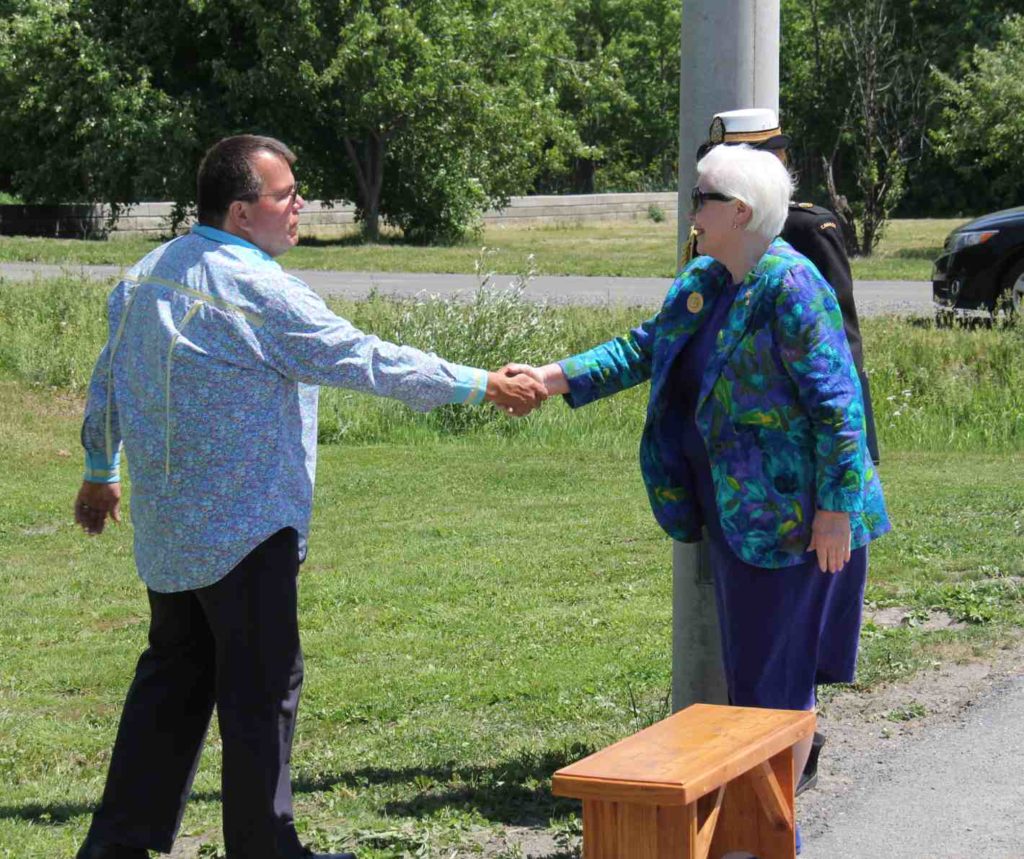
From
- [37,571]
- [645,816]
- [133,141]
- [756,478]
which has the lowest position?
[37,571]

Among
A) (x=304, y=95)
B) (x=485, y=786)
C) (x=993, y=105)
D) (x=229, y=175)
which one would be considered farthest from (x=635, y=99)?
(x=229, y=175)

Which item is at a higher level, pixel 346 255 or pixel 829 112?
pixel 829 112

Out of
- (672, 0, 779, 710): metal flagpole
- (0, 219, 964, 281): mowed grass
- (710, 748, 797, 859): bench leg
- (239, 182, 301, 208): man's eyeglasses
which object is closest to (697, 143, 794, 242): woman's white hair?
(672, 0, 779, 710): metal flagpole

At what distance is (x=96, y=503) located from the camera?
4.18 m

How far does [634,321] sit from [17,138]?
27.1 metres

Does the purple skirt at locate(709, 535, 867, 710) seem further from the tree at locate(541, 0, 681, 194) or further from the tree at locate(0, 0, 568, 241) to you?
→ the tree at locate(541, 0, 681, 194)

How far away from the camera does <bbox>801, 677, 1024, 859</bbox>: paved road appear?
4266 mm

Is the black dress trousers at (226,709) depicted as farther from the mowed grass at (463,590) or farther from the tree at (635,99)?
the tree at (635,99)

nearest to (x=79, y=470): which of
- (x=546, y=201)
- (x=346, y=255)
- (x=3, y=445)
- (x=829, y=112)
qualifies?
(x=3, y=445)

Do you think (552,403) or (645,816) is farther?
(552,403)

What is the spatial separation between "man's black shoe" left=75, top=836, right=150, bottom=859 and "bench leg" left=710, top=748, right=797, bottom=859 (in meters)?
1.52

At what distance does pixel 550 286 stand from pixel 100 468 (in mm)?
18881

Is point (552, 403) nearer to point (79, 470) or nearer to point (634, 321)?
point (634, 321)

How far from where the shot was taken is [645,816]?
3.36m
